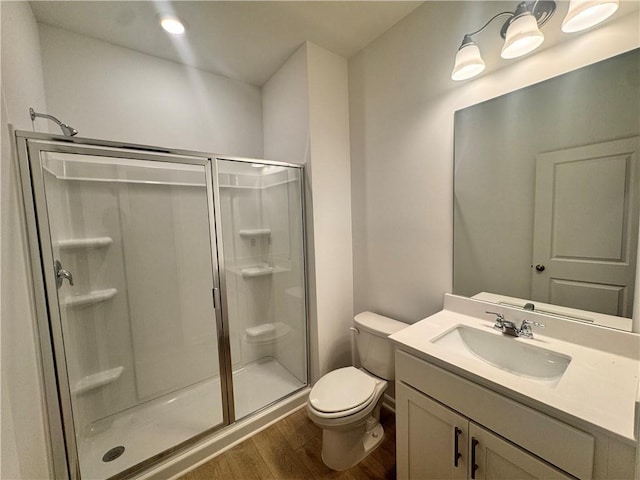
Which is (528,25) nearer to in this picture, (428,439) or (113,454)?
(428,439)

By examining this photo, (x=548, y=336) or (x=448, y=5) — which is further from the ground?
(x=448, y=5)

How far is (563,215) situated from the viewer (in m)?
1.09

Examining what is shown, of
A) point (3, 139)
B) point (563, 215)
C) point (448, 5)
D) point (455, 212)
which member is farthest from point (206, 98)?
point (563, 215)

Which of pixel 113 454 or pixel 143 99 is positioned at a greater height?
pixel 143 99

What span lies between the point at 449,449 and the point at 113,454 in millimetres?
1831

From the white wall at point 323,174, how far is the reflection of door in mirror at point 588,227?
1.19 meters

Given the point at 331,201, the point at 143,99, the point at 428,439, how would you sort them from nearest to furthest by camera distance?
1. the point at 428,439
2. the point at 143,99
3. the point at 331,201

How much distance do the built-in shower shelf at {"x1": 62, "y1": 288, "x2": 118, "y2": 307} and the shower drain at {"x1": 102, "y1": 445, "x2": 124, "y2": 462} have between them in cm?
88

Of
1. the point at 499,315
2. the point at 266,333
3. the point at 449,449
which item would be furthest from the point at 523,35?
the point at 266,333

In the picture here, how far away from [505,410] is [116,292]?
7.35 ft

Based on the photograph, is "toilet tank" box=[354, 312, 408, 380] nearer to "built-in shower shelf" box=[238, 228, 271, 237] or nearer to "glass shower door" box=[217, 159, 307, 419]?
"glass shower door" box=[217, 159, 307, 419]

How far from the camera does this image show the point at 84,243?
164cm

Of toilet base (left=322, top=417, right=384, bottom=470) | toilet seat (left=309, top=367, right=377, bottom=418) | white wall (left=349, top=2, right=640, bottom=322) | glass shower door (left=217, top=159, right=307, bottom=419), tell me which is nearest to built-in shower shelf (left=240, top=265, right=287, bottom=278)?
glass shower door (left=217, top=159, right=307, bottom=419)

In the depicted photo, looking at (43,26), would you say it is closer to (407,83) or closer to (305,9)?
(305,9)
